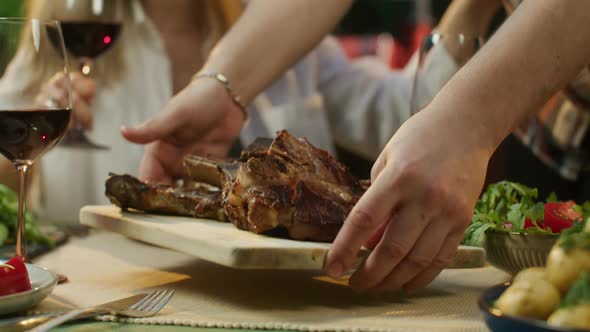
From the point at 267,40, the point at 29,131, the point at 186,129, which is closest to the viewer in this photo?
the point at 29,131

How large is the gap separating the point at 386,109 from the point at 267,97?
528 millimetres

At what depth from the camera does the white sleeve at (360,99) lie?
133 inches

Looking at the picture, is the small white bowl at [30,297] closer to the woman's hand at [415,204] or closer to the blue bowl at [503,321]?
the woman's hand at [415,204]

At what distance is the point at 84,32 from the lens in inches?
85.1

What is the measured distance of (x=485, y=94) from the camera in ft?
3.61

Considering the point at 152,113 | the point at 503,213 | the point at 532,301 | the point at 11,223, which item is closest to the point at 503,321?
the point at 532,301

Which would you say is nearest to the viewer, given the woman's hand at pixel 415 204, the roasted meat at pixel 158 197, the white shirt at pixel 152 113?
the woman's hand at pixel 415 204

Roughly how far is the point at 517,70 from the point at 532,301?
45cm

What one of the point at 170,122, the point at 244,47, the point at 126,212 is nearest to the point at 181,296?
the point at 126,212

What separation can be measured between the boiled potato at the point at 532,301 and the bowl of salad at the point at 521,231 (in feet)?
1.13

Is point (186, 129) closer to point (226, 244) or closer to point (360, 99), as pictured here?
point (226, 244)

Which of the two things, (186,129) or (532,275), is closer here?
(532,275)

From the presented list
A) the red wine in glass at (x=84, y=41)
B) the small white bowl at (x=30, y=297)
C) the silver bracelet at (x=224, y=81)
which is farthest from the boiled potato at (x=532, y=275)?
the red wine in glass at (x=84, y=41)

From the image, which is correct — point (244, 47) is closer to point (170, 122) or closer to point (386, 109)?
point (170, 122)
